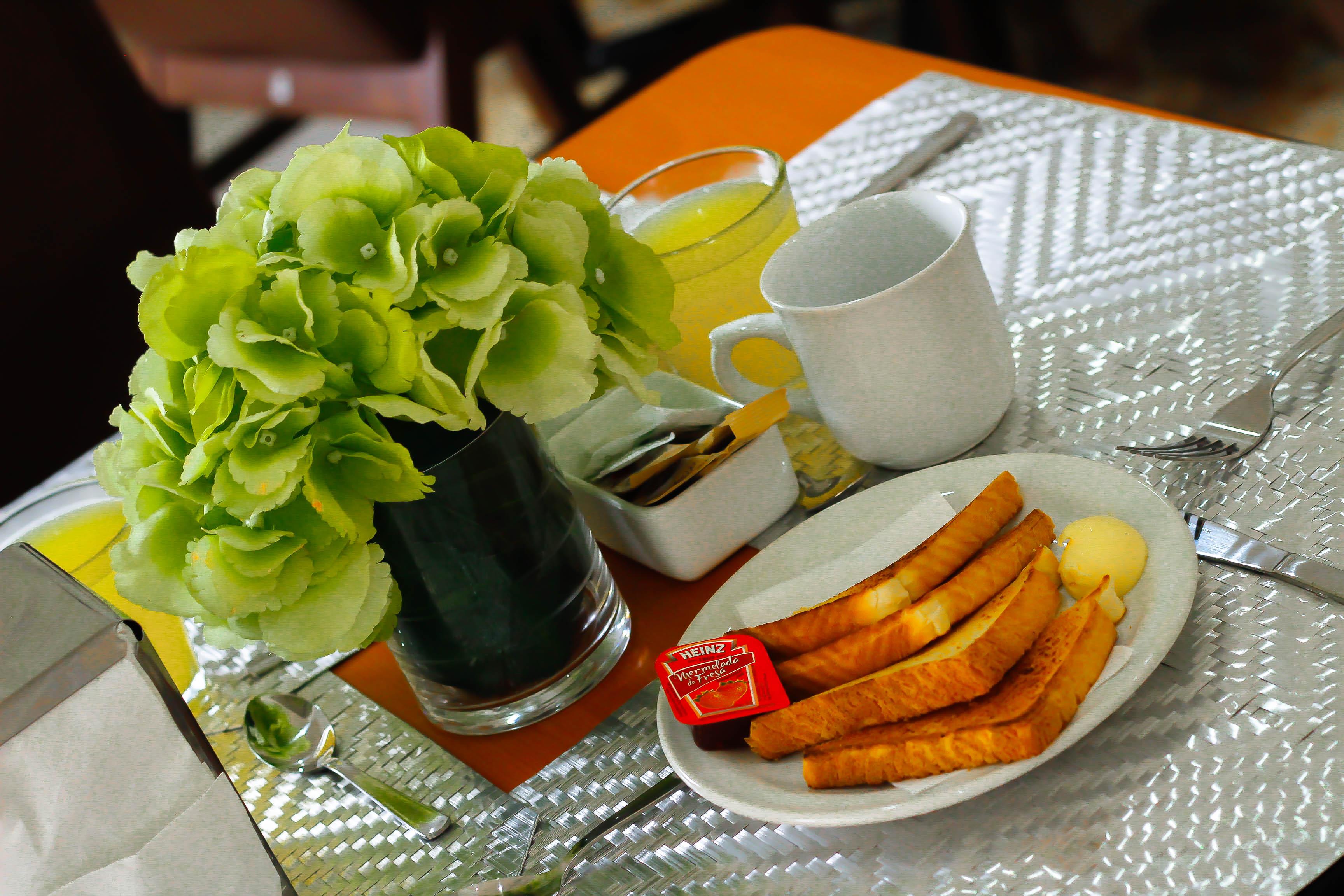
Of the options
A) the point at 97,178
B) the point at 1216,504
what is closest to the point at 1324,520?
the point at 1216,504

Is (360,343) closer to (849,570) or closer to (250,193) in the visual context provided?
(250,193)

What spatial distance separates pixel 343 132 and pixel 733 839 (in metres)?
0.33

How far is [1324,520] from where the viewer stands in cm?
52

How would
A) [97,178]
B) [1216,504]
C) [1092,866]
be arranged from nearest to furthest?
[1092,866] → [1216,504] → [97,178]

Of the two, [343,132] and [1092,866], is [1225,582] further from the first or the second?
[343,132]

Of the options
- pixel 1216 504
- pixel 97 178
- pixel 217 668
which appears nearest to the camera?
pixel 1216 504

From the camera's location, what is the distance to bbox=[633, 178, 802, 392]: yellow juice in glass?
26.6 inches

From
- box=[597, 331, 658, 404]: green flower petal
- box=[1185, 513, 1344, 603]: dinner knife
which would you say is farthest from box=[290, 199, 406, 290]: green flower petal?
box=[1185, 513, 1344, 603]: dinner knife

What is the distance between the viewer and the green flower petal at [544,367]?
19.1 inches

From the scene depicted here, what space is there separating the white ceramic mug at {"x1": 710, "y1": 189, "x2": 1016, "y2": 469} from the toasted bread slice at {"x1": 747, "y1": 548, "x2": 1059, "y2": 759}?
0.39 ft

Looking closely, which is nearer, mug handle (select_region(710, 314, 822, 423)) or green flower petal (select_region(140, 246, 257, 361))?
green flower petal (select_region(140, 246, 257, 361))

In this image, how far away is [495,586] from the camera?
55 centimetres

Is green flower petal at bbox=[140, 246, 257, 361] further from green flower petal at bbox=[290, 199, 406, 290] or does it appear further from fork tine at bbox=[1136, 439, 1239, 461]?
fork tine at bbox=[1136, 439, 1239, 461]

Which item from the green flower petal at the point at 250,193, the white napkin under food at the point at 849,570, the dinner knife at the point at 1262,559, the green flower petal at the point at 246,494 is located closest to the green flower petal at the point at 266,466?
the green flower petal at the point at 246,494
